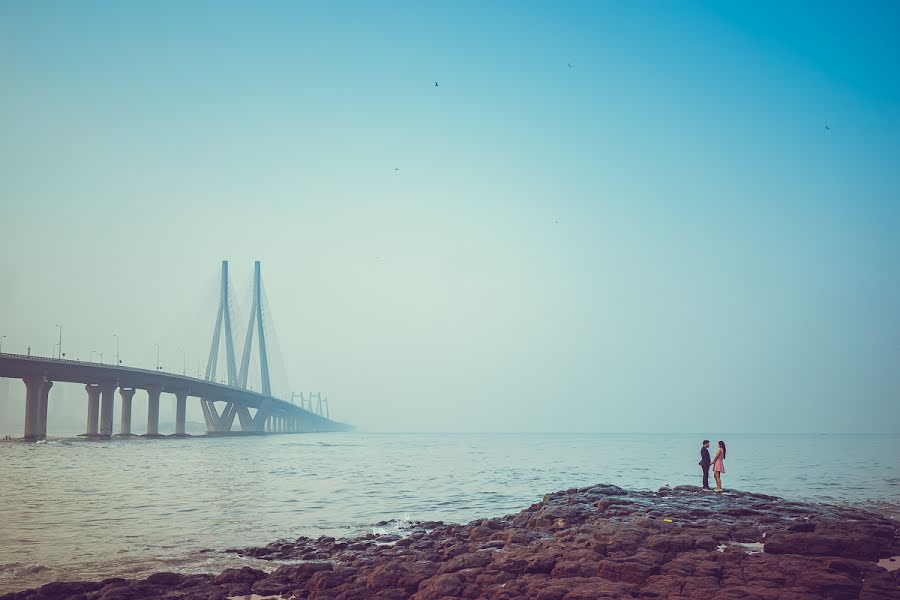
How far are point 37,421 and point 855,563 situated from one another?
75562 mm

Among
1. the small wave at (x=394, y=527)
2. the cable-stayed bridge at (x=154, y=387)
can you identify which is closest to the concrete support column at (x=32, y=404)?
the cable-stayed bridge at (x=154, y=387)

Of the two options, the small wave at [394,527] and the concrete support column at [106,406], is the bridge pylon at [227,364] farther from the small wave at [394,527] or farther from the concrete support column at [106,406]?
the small wave at [394,527]

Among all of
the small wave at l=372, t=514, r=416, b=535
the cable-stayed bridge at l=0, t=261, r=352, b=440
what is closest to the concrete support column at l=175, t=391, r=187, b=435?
the cable-stayed bridge at l=0, t=261, r=352, b=440

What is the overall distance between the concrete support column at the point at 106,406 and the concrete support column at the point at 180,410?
9356 millimetres

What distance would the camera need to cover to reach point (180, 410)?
89.8 meters

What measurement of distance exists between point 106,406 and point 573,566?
8045cm

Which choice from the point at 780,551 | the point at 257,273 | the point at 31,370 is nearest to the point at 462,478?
the point at 780,551

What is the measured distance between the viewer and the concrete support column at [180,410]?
289 feet

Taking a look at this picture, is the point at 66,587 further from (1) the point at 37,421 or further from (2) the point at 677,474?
(1) the point at 37,421

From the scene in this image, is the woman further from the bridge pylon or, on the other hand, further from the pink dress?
the bridge pylon

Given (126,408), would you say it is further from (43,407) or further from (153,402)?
(43,407)

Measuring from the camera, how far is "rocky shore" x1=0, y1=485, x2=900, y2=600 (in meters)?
9.51

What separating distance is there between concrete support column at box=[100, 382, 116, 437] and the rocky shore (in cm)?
7166

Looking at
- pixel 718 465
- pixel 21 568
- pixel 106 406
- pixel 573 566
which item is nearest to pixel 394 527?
pixel 573 566
